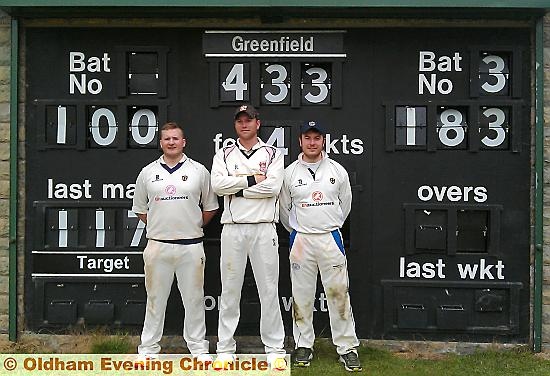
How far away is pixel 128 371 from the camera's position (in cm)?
484

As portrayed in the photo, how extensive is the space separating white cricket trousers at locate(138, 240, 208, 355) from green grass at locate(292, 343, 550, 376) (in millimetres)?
764

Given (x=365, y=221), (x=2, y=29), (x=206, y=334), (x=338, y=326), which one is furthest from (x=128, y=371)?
(x=2, y=29)

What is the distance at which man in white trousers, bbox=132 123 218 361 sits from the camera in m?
4.83

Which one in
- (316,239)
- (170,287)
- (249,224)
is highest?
(249,224)

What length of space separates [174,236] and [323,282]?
3.63ft

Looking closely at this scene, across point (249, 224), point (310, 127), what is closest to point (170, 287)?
point (249, 224)

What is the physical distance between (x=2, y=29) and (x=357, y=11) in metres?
2.78

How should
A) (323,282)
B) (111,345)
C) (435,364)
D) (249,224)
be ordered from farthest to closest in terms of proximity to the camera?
(111,345), (435,364), (323,282), (249,224)

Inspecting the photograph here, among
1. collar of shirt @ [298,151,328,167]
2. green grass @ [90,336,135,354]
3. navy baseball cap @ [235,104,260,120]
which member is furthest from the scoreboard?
navy baseball cap @ [235,104,260,120]

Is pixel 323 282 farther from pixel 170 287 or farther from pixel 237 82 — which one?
pixel 237 82

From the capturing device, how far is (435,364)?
508cm

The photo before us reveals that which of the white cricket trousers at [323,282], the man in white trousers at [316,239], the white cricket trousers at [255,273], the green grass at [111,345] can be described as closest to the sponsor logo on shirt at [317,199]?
the man in white trousers at [316,239]

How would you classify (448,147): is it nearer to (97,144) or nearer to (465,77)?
(465,77)

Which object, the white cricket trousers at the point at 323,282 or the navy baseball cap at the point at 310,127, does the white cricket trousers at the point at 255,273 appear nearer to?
the white cricket trousers at the point at 323,282
